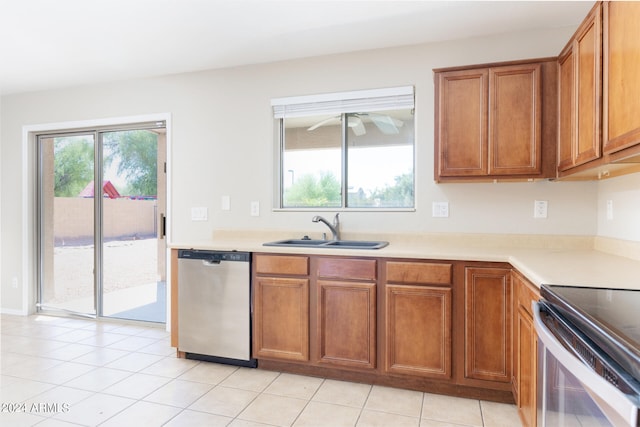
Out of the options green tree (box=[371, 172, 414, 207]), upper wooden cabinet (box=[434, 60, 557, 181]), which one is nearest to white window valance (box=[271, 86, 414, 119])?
upper wooden cabinet (box=[434, 60, 557, 181])

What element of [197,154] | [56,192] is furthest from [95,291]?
[197,154]

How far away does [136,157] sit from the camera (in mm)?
3895

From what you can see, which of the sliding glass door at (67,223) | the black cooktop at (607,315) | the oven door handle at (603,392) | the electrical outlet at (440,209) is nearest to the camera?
the oven door handle at (603,392)

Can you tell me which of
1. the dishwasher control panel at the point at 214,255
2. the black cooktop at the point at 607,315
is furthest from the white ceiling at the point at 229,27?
the black cooktop at the point at 607,315

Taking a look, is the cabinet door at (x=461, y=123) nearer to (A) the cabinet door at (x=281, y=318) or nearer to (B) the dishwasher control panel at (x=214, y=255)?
(A) the cabinet door at (x=281, y=318)

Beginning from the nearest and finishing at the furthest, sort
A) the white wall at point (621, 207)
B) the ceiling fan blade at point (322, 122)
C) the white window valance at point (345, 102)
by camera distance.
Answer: the white wall at point (621, 207) < the white window valance at point (345, 102) < the ceiling fan blade at point (322, 122)

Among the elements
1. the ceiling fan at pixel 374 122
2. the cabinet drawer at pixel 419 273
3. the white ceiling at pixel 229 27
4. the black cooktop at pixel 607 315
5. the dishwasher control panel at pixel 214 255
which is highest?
the white ceiling at pixel 229 27

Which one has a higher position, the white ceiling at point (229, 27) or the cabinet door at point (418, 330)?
the white ceiling at point (229, 27)

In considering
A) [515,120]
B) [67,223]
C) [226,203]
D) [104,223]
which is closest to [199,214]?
[226,203]

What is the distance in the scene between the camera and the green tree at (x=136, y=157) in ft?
12.6

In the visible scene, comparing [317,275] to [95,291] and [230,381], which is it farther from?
[95,291]

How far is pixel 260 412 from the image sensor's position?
2189 mm

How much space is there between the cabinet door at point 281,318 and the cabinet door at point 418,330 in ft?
1.92

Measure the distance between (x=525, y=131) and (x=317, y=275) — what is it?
1.64 meters
